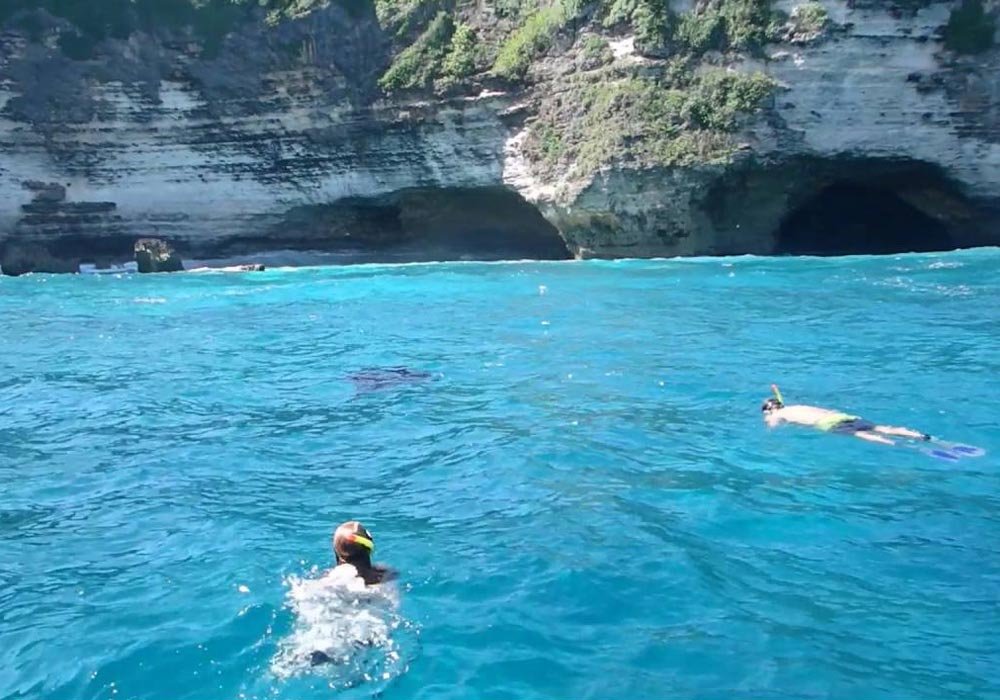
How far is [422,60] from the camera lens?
29.8 m

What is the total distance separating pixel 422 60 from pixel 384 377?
66.6ft

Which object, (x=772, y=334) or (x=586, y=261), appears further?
(x=586, y=261)

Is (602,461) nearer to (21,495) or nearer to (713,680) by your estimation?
(713,680)

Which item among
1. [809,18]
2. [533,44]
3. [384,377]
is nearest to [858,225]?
[809,18]

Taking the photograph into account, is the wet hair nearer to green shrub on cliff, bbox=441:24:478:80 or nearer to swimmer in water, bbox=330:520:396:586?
swimmer in water, bbox=330:520:396:586

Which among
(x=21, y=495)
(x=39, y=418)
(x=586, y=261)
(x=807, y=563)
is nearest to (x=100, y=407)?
(x=39, y=418)

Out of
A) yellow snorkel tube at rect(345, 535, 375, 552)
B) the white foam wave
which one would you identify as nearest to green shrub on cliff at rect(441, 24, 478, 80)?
the white foam wave

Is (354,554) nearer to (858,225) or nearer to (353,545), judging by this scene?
(353,545)

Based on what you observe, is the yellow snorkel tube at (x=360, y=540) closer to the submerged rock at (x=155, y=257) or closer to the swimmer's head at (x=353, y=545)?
the swimmer's head at (x=353, y=545)

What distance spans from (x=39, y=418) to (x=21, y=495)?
8.97 feet

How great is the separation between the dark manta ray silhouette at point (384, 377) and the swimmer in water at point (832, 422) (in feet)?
13.6

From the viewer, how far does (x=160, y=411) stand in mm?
10531

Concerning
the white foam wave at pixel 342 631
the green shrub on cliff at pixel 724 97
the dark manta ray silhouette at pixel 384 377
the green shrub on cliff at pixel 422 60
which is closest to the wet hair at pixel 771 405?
the dark manta ray silhouette at pixel 384 377

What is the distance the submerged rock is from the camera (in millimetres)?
30000
